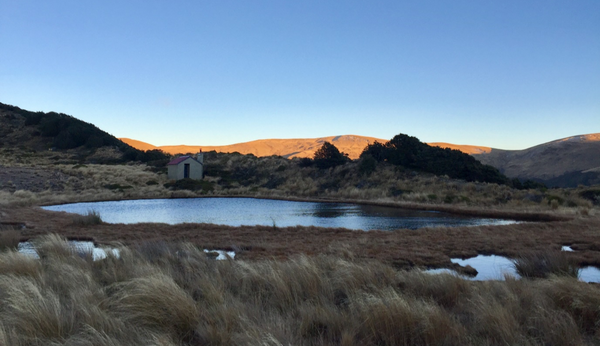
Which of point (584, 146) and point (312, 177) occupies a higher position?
point (584, 146)

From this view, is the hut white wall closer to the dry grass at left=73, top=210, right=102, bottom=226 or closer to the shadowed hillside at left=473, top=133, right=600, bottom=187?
the dry grass at left=73, top=210, right=102, bottom=226

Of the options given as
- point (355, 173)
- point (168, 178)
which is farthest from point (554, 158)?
point (168, 178)

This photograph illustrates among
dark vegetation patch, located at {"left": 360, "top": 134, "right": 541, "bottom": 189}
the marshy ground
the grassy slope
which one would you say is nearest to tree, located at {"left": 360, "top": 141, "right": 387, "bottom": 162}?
dark vegetation patch, located at {"left": 360, "top": 134, "right": 541, "bottom": 189}

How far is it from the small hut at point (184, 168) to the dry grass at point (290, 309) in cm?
3773

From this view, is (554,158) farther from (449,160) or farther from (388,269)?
(388,269)

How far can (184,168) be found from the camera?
143 feet

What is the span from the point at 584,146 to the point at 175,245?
8243cm

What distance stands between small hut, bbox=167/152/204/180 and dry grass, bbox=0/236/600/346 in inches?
1485

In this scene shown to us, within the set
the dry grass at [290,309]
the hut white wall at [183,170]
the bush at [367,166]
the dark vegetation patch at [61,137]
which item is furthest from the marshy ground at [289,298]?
the dark vegetation patch at [61,137]

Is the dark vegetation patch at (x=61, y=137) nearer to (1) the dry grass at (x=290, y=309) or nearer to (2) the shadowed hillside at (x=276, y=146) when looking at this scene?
(1) the dry grass at (x=290, y=309)

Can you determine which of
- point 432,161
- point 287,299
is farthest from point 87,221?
point 432,161

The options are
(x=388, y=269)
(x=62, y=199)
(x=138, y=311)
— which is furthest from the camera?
(x=62, y=199)

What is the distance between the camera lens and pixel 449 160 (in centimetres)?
4122

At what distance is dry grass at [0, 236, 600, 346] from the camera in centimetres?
402
